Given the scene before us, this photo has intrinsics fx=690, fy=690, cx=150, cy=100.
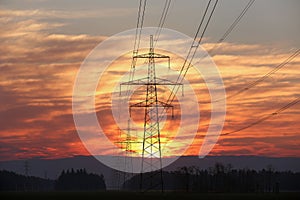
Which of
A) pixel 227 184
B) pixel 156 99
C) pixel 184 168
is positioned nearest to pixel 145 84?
pixel 156 99

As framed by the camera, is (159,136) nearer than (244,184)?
Yes

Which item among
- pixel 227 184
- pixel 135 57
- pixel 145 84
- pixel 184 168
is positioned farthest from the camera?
pixel 227 184

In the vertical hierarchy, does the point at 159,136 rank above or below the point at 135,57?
below

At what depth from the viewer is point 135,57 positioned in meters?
54.1

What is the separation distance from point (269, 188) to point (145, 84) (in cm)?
14846

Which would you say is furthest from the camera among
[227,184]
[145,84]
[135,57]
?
[227,184]

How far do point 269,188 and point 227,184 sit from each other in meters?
14.9

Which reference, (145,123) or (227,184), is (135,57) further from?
(227,184)

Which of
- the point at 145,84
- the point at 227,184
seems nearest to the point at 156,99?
the point at 145,84

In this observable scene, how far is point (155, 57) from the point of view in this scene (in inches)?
2207

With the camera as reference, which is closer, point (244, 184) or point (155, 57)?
point (155, 57)

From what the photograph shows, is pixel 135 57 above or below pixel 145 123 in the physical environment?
above

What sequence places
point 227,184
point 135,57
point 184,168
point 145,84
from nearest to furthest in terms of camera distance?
point 135,57 → point 145,84 → point 184,168 → point 227,184

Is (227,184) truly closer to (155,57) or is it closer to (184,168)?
(184,168)
